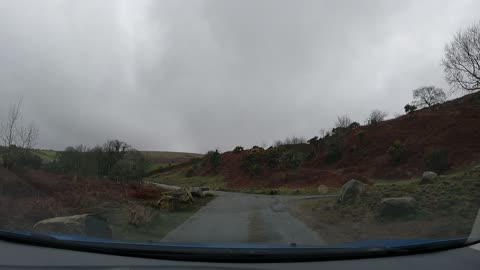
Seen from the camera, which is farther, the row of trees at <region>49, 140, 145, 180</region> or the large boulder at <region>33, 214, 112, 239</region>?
the row of trees at <region>49, 140, 145, 180</region>

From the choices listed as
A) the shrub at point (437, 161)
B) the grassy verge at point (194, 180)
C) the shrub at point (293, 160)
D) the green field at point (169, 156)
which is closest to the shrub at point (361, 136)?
the shrub at point (293, 160)

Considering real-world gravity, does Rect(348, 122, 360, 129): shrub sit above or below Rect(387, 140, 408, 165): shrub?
above

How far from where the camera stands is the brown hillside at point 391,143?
51.0 metres

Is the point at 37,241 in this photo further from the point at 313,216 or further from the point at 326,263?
the point at 313,216

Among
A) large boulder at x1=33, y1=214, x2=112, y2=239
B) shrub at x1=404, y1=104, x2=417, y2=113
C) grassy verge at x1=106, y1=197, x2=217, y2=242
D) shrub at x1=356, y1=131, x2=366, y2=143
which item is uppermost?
shrub at x1=404, y1=104, x2=417, y2=113

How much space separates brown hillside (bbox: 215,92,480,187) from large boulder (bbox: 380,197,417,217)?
1315 inches

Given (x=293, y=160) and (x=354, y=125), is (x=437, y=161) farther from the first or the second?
(x=354, y=125)

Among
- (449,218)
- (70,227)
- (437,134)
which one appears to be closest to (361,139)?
(437,134)

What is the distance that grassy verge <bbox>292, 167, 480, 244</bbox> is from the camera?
34.5ft

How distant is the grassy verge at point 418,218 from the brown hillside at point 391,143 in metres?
30.9

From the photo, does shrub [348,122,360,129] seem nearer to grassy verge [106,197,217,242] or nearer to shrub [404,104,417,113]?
shrub [404,104,417,113]

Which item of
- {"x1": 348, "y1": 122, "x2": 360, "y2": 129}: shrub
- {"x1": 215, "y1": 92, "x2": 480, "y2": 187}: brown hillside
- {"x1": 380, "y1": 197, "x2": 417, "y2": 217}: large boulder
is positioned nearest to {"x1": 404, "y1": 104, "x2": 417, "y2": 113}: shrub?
{"x1": 215, "y1": 92, "x2": 480, "y2": 187}: brown hillside

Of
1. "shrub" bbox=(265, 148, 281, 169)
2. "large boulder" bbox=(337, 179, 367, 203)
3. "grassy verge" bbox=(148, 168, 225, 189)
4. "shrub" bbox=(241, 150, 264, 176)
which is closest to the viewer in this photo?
"large boulder" bbox=(337, 179, 367, 203)

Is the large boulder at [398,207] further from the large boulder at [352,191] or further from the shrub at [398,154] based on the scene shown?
the shrub at [398,154]
